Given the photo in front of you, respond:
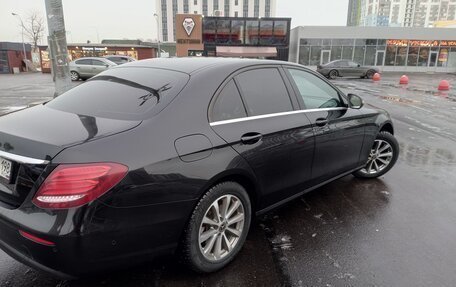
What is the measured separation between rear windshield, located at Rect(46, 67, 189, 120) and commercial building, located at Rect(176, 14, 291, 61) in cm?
3796

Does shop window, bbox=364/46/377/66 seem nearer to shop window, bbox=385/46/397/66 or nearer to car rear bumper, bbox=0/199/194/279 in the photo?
shop window, bbox=385/46/397/66

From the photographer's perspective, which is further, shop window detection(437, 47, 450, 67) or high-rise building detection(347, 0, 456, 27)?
high-rise building detection(347, 0, 456, 27)

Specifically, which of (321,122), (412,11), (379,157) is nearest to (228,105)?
(321,122)

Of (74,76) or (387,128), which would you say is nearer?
(387,128)

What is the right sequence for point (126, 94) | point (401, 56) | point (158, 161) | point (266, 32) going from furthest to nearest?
point (401, 56) → point (266, 32) → point (126, 94) → point (158, 161)

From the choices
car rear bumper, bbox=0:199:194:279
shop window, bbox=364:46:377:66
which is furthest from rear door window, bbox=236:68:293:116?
shop window, bbox=364:46:377:66

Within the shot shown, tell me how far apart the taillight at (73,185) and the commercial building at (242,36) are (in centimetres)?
3922

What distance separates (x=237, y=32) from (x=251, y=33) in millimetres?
1564

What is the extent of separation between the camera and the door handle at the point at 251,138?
2847 mm

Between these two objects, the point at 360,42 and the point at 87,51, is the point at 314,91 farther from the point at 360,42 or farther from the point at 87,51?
the point at 360,42

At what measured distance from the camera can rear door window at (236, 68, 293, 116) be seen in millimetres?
3115

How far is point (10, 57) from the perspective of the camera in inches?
1426

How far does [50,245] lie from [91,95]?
4.56 feet

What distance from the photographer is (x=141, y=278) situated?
2699 mm
